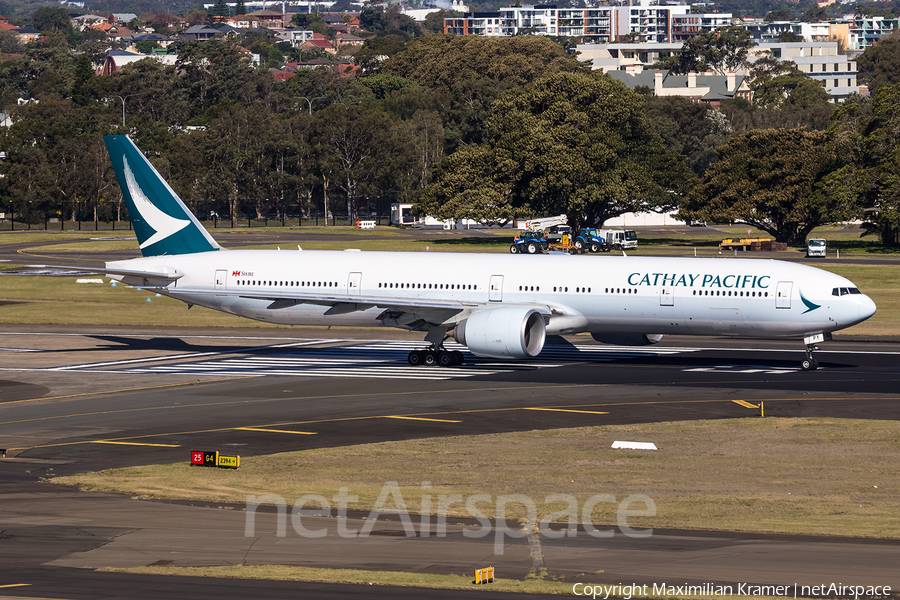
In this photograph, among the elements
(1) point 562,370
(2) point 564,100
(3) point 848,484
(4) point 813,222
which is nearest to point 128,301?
(1) point 562,370

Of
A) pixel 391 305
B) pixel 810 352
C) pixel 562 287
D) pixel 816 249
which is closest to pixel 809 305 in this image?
pixel 810 352

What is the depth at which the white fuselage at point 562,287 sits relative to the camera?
46.8m

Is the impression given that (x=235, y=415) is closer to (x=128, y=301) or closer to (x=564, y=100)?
(x=128, y=301)

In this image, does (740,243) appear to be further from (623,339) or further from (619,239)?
(623,339)

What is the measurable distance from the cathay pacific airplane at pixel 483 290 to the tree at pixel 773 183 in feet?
245

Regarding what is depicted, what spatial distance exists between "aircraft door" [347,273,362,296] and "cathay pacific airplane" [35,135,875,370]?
45 millimetres

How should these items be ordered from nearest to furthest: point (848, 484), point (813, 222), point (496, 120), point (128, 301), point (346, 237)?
1. point (848, 484)
2. point (128, 301)
3. point (813, 222)
4. point (496, 120)
5. point (346, 237)

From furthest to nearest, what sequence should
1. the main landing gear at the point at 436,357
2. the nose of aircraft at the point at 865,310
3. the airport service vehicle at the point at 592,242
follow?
the airport service vehicle at the point at 592,242, the main landing gear at the point at 436,357, the nose of aircraft at the point at 865,310

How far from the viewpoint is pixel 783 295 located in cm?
4669

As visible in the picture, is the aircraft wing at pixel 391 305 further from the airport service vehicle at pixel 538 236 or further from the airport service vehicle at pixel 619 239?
the airport service vehicle at pixel 619 239

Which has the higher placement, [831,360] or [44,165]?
[44,165]

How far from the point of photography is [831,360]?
169ft

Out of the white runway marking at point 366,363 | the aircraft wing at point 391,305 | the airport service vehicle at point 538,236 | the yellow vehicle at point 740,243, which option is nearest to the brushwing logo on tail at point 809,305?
the white runway marking at point 366,363

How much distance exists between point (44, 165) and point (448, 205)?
7837 centimetres
